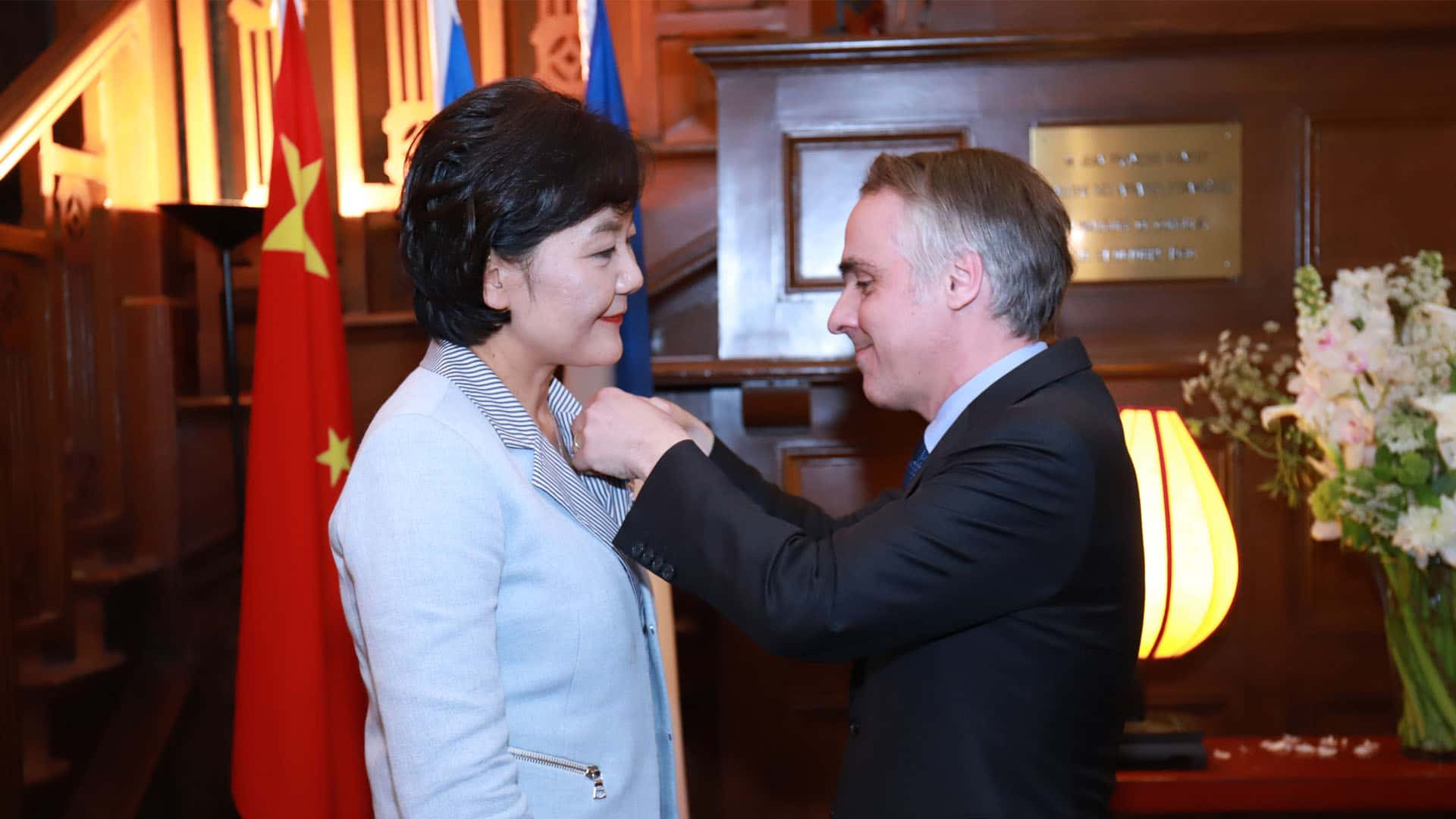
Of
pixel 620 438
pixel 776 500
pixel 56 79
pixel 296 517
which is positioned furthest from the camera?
pixel 56 79

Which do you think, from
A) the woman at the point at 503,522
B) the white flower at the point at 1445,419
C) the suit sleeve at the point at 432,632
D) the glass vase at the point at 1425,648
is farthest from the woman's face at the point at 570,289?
the glass vase at the point at 1425,648

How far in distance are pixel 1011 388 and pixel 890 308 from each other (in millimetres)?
202

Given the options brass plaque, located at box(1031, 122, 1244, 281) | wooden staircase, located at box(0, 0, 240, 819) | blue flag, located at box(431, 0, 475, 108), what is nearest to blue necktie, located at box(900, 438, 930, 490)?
brass plaque, located at box(1031, 122, 1244, 281)

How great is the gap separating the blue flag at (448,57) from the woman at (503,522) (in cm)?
149

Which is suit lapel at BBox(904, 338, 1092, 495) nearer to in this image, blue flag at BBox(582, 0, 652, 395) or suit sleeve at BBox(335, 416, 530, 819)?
suit sleeve at BBox(335, 416, 530, 819)

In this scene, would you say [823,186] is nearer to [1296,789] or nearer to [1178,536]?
[1178,536]

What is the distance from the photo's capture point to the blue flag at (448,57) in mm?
2691

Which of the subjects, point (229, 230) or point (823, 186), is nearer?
point (823, 186)

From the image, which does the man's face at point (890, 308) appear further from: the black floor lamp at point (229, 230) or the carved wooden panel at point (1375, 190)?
the black floor lamp at point (229, 230)

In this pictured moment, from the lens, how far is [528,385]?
4.64 ft

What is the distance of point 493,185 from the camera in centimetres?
125

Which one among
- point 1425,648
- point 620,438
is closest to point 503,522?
point 620,438

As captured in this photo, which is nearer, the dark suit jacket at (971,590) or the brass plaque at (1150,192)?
the dark suit jacket at (971,590)

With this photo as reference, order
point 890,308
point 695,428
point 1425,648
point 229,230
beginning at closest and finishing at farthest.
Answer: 1. point 890,308
2. point 695,428
3. point 1425,648
4. point 229,230
